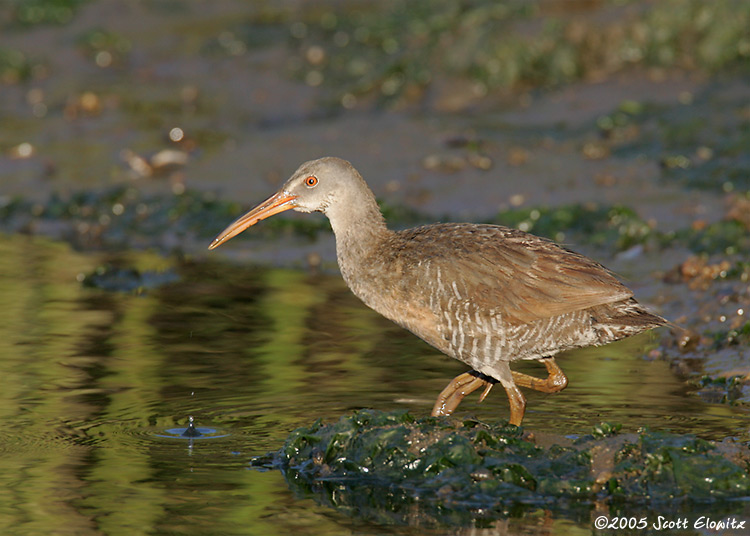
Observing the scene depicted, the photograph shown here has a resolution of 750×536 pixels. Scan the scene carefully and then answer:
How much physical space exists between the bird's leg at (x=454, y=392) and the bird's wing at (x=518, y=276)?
0.57 meters

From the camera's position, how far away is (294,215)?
12.3m

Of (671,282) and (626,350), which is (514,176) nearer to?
(671,282)

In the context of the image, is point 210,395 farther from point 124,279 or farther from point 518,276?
point 124,279

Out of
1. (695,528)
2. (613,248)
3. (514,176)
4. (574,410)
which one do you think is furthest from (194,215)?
(695,528)

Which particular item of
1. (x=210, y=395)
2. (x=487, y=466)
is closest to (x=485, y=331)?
(x=487, y=466)

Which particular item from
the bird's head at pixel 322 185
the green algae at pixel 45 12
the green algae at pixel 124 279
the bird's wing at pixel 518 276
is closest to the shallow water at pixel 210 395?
the green algae at pixel 124 279

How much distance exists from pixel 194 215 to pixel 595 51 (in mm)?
5013

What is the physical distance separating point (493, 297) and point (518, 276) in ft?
0.65

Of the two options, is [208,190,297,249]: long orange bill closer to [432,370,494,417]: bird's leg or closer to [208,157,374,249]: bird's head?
[208,157,374,249]: bird's head

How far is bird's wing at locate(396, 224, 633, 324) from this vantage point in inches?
264

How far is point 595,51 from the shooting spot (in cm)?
1395

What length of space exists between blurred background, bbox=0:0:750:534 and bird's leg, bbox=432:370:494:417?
0.22 metres

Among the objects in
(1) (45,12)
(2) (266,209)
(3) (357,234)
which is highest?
(1) (45,12)

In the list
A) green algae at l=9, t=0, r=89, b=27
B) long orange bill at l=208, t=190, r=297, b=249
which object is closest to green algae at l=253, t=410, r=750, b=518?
long orange bill at l=208, t=190, r=297, b=249
